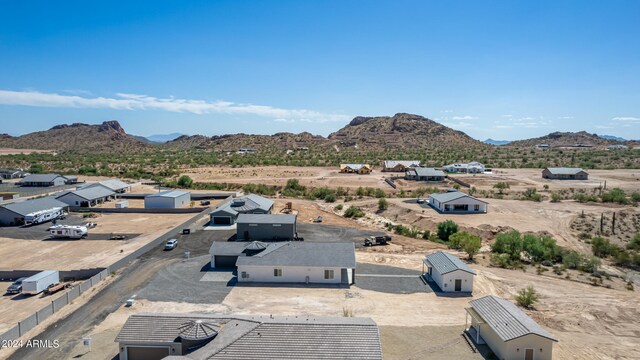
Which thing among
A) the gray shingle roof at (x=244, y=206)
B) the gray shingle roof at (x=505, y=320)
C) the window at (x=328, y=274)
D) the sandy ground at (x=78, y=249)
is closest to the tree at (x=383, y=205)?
the gray shingle roof at (x=244, y=206)

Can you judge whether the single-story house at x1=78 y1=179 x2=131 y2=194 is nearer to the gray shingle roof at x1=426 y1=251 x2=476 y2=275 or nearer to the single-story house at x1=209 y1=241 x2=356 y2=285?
the single-story house at x1=209 y1=241 x2=356 y2=285

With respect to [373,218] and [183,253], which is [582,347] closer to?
[183,253]

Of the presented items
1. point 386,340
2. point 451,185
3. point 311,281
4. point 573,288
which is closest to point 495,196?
point 451,185

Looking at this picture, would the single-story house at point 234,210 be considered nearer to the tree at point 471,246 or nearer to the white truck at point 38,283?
the white truck at point 38,283

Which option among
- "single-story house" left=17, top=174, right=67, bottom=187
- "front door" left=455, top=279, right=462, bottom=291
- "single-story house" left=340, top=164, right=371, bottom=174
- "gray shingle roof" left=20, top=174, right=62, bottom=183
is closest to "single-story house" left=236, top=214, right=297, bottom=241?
"front door" left=455, top=279, right=462, bottom=291

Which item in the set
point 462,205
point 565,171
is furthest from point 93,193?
point 565,171

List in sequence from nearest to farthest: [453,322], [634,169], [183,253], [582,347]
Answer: [582,347] → [453,322] → [183,253] → [634,169]

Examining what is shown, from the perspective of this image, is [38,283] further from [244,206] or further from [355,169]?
[355,169]
